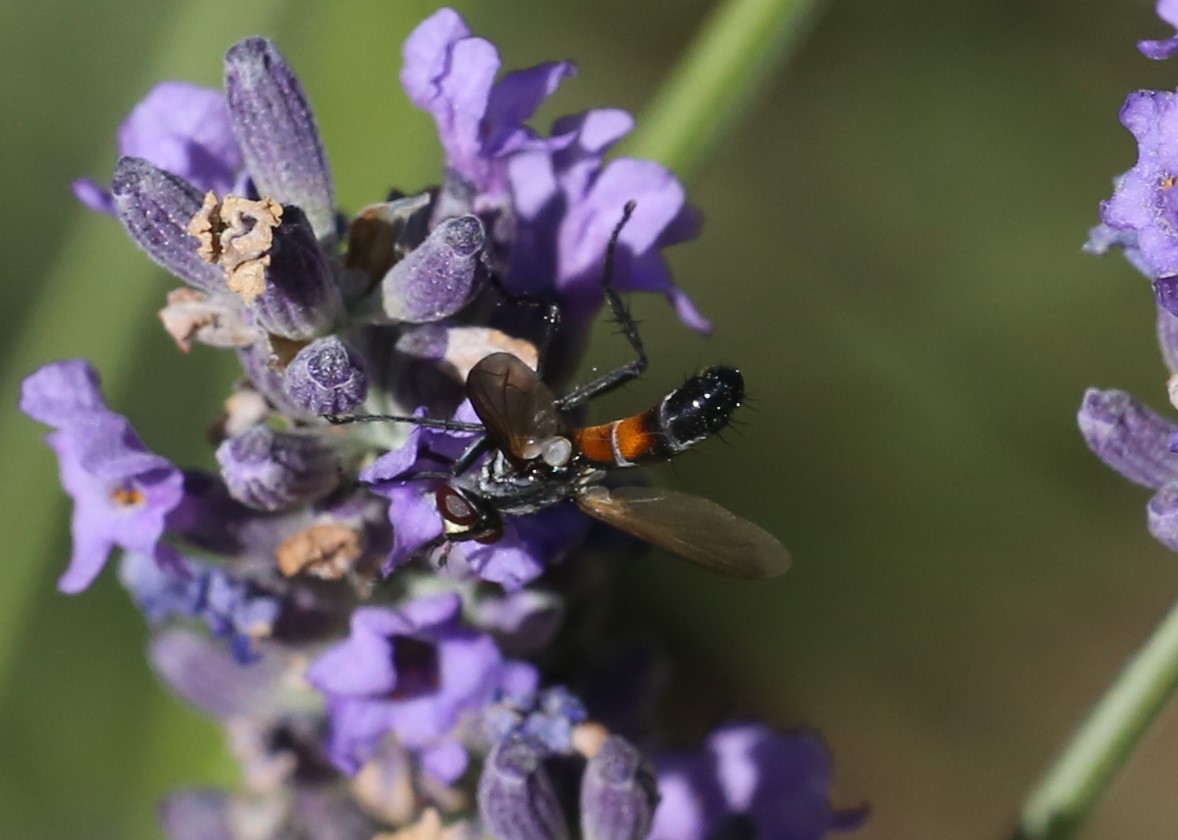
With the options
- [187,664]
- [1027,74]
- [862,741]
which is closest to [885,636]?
[862,741]

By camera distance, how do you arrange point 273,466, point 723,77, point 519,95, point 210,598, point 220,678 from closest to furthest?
point 273,466
point 519,95
point 210,598
point 723,77
point 220,678

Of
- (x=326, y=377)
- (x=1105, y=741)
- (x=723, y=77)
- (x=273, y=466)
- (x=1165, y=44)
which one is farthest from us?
(x=723, y=77)

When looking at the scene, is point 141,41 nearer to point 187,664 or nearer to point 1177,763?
point 187,664

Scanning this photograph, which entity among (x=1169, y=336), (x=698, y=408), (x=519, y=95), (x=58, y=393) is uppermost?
(x=1169, y=336)

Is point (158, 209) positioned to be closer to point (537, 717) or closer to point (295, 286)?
point (295, 286)

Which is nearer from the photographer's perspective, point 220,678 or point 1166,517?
point 1166,517

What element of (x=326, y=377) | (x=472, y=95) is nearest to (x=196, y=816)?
(x=326, y=377)

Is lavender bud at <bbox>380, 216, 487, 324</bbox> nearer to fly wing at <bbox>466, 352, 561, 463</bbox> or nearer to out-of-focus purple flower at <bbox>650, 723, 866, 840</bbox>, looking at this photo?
fly wing at <bbox>466, 352, 561, 463</bbox>
